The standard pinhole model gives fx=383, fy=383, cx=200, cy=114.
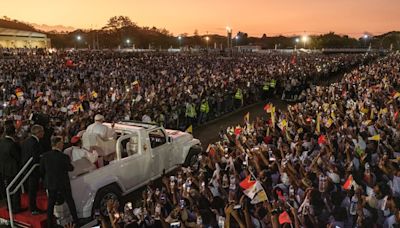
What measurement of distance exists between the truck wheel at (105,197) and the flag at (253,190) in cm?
257

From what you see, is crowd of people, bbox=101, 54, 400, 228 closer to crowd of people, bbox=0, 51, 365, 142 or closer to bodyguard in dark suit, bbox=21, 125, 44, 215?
bodyguard in dark suit, bbox=21, 125, 44, 215

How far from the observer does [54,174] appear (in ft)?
18.4

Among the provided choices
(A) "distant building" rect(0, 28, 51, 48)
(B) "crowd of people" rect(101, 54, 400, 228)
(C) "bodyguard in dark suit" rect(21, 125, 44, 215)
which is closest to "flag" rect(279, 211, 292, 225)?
(B) "crowd of people" rect(101, 54, 400, 228)

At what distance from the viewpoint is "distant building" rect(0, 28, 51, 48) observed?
223 feet

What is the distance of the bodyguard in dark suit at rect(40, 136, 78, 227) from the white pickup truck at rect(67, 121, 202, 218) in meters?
0.51

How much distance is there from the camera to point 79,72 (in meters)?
24.5

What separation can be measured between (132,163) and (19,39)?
237 ft

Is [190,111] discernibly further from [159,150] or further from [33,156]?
[33,156]

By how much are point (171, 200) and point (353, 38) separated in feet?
380

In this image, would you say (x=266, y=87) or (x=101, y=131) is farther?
(x=266, y=87)

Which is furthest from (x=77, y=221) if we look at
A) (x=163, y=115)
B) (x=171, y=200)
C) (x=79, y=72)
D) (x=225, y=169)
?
(x=79, y=72)

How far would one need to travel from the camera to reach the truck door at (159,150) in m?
8.12

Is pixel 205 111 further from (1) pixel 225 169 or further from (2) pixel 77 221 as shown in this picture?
(2) pixel 77 221

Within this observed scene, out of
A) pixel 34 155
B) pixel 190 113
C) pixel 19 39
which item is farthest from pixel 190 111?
pixel 19 39
